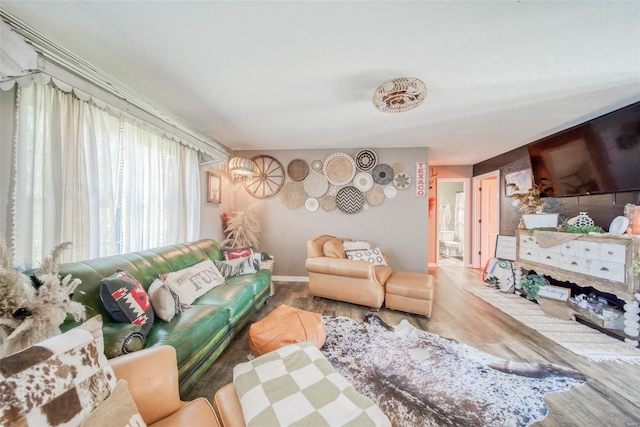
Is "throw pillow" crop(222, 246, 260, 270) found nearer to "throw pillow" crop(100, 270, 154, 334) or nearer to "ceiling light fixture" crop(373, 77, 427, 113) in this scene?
"throw pillow" crop(100, 270, 154, 334)

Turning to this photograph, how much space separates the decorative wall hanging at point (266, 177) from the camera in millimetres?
4023

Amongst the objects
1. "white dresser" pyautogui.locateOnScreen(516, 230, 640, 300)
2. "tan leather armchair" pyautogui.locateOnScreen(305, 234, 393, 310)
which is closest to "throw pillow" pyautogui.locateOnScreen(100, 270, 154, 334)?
"tan leather armchair" pyautogui.locateOnScreen(305, 234, 393, 310)

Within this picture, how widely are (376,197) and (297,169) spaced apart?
1485 mm

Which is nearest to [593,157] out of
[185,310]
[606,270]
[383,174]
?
[606,270]

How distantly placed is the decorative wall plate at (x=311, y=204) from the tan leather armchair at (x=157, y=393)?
313 cm

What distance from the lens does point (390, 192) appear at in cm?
385

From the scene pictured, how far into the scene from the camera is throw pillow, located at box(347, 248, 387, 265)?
3150mm

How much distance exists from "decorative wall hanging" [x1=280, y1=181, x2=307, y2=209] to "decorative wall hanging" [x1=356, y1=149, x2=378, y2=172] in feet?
3.62

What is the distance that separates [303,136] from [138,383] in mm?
3073

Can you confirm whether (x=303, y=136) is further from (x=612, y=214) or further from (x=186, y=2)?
(x=612, y=214)

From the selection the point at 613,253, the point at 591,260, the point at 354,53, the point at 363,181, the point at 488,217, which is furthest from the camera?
the point at 488,217

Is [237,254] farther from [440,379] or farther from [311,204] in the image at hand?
[440,379]

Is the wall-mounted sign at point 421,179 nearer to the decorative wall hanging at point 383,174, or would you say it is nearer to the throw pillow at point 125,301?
the decorative wall hanging at point 383,174

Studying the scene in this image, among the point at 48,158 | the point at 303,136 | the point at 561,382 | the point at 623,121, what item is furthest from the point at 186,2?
the point at 623,121
